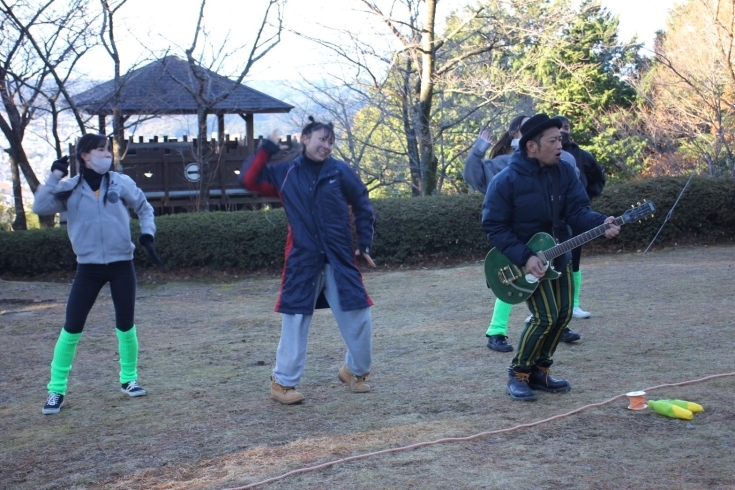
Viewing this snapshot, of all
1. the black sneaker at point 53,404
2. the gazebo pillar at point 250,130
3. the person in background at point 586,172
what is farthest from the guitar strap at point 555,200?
the gazebo pillar at point 250,130

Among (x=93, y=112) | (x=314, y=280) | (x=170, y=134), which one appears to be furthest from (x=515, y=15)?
(x=314, y=280)

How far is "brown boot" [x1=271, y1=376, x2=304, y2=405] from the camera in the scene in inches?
192

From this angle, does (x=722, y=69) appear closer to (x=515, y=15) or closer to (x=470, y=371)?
(x=515, y=15)

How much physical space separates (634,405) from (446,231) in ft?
30.9

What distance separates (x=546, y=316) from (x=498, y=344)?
1613mm

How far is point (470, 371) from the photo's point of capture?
554 cm

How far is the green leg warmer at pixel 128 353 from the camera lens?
17.0ft

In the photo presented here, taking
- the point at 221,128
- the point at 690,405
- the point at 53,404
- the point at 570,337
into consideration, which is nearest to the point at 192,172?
the point at 221,128

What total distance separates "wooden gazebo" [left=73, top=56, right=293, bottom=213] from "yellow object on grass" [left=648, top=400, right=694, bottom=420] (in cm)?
1468

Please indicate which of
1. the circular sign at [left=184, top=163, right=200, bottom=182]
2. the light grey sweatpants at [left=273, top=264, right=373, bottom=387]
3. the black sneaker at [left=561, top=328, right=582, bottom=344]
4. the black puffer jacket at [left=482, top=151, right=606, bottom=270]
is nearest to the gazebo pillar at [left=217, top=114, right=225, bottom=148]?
the circular sign at [left=184, top=163, right=200, bottom=182]

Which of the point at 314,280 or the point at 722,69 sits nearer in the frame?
the point at 314,280

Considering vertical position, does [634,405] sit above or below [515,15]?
below

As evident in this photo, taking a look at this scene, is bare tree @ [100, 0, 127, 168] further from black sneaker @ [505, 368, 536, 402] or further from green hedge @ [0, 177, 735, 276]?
black sneaker @ [505, 368, 536, 402]

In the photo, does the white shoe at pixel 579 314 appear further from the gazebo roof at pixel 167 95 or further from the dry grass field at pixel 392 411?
the gazebo roof at pixel 167 95
